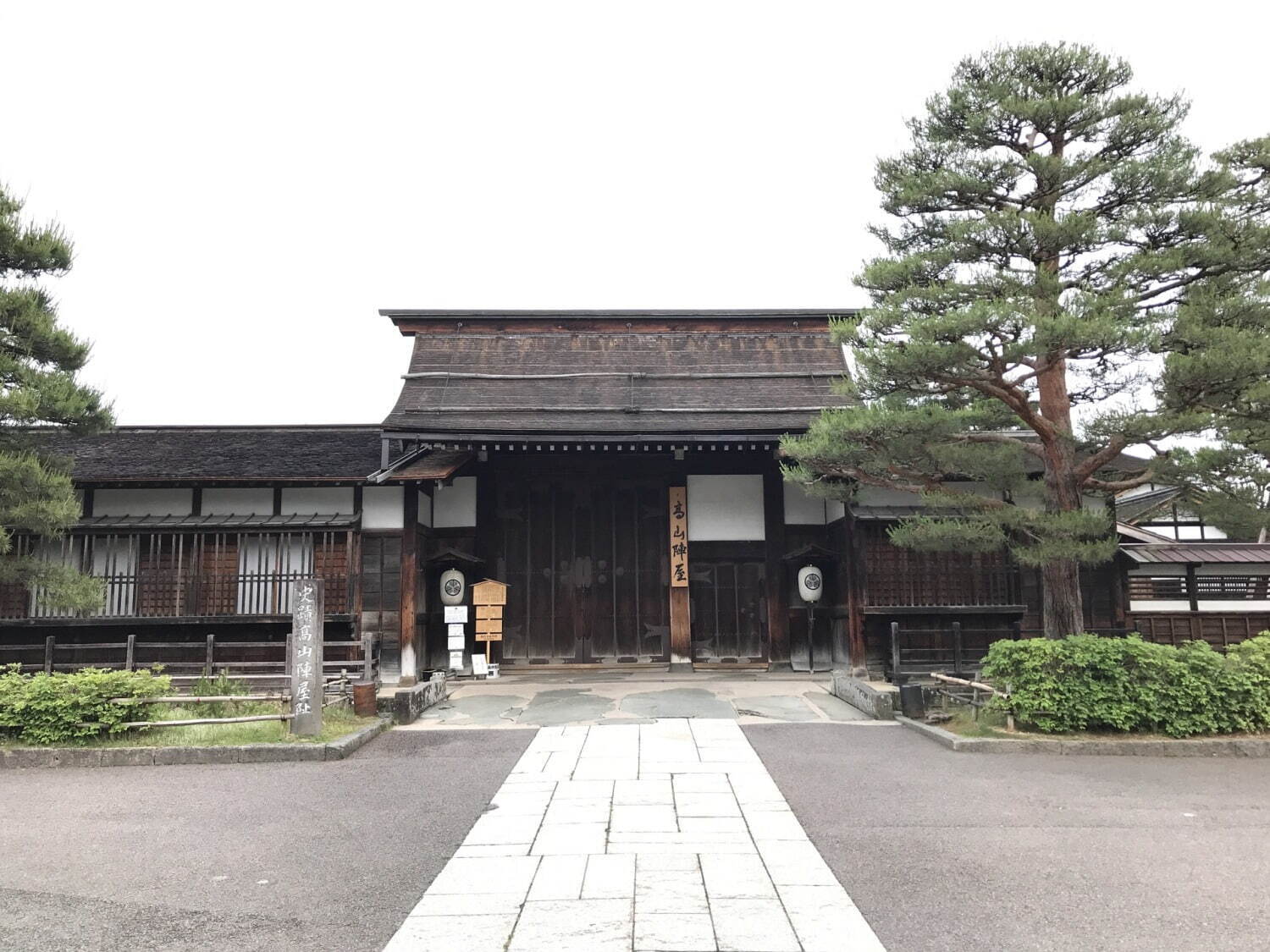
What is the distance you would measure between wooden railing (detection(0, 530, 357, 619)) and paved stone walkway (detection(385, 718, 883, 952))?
6.62 meters

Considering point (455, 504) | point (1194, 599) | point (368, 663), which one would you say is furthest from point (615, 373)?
point (1194, 599)

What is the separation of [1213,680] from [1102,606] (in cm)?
498

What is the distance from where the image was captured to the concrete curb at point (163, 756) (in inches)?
297

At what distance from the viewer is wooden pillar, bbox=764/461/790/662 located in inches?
536

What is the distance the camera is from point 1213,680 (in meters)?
8.02

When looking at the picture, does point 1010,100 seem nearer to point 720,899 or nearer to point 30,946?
point 720,899

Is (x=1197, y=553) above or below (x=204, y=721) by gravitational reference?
above

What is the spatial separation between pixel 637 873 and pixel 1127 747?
5630mm

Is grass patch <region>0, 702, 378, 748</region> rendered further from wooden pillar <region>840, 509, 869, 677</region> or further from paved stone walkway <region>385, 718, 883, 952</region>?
wooden pillar <region>840, 509, 869, 677</region>

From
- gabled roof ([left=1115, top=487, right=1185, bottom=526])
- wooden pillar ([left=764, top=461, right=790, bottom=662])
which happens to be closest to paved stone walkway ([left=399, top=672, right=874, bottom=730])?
wooden pillar ([left=764, top=461, right=790, bottom=662])

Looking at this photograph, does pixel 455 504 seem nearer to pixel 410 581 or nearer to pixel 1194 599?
pixel 410 581

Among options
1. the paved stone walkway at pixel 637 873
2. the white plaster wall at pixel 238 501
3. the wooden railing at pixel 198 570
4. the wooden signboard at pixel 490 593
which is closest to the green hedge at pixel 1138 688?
the paved stone walkway at pixel 637 873

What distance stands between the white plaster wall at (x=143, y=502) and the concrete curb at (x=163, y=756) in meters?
5.57

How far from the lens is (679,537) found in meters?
13.5
